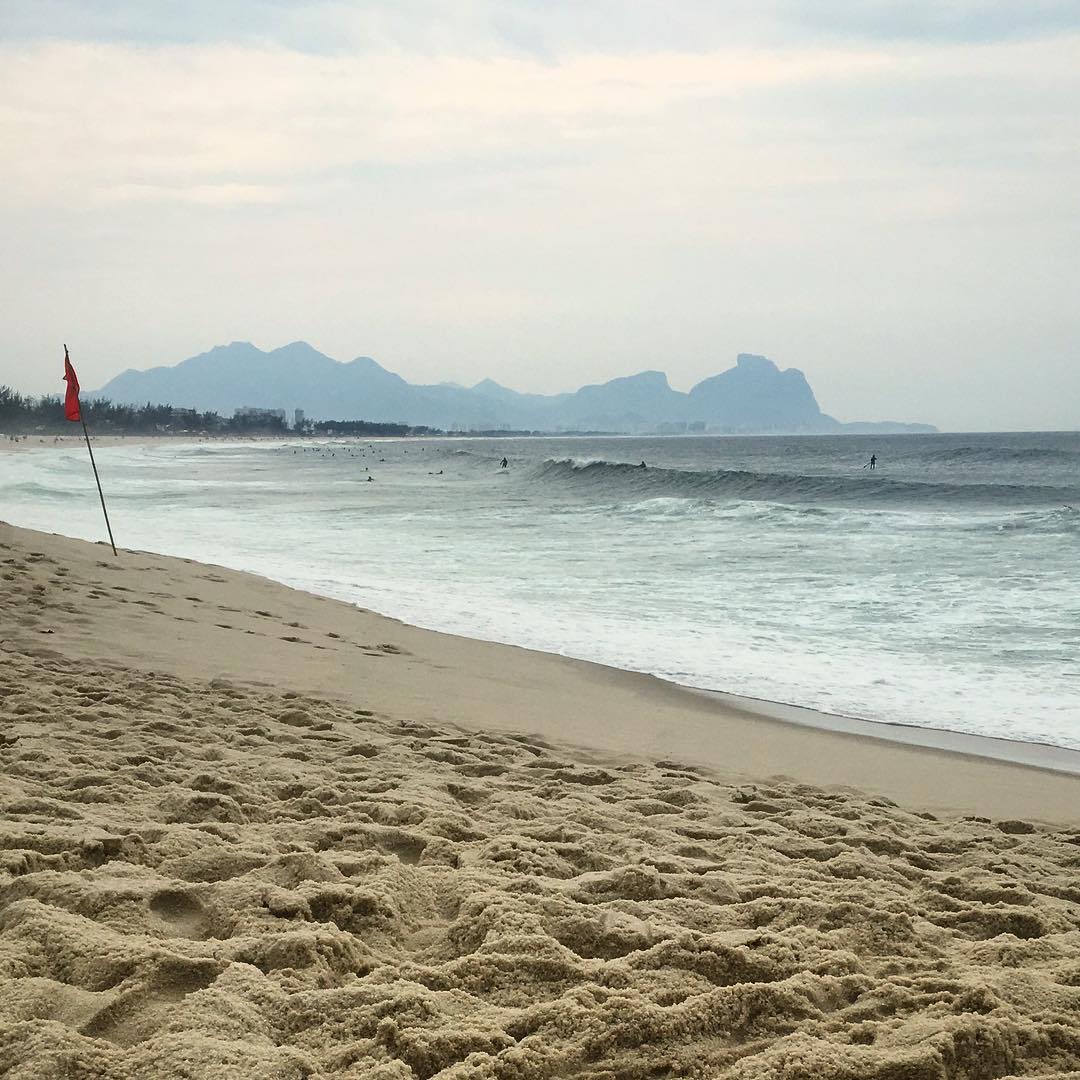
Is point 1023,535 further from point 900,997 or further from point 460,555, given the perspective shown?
point 900,997

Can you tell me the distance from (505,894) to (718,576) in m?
10.8

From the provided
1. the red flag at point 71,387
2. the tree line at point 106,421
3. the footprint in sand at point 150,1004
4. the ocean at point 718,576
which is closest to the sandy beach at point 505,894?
the footprint in sand at point 150,1004

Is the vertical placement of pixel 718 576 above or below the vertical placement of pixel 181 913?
below

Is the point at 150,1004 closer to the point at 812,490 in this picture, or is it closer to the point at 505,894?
the point at 505,894

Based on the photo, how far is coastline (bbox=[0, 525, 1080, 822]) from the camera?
5234 mm

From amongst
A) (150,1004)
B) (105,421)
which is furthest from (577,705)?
(105,421)

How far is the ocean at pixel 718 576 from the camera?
7641 mm

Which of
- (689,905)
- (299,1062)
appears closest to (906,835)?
(689,905)

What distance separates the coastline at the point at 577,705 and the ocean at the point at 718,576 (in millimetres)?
456

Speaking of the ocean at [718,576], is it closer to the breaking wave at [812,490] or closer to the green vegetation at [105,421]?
the breaking wave at [812,490]

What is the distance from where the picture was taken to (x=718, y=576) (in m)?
13.4

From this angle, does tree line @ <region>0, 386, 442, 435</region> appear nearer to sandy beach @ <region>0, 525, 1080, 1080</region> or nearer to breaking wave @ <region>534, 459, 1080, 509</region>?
breaking wave @ <region>534, 459, 1080, 509</region>

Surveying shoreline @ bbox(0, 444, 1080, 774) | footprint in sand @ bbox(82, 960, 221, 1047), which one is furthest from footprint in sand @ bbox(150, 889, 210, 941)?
shoreline @ bbox(0, 444, 1080, 774)

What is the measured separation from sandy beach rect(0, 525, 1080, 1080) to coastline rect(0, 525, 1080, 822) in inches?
2.0
